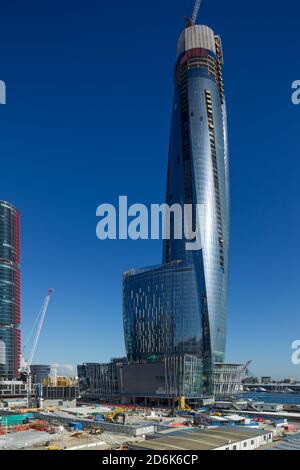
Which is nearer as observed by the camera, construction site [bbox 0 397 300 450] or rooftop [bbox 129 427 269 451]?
rooftop [bbox 129 427 269 451]

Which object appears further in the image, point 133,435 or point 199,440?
point 133,435

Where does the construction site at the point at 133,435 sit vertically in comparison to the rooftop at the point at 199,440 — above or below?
below

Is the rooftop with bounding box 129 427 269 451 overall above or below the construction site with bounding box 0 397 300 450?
above

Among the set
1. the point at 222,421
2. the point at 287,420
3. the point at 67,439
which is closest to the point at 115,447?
the point at 67,439

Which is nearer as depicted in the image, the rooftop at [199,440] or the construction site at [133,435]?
the rooftop at [199,440]

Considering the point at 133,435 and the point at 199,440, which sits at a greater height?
the point at 199,440

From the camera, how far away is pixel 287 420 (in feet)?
527

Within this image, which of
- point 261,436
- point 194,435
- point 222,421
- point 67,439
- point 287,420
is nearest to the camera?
point 194,435
